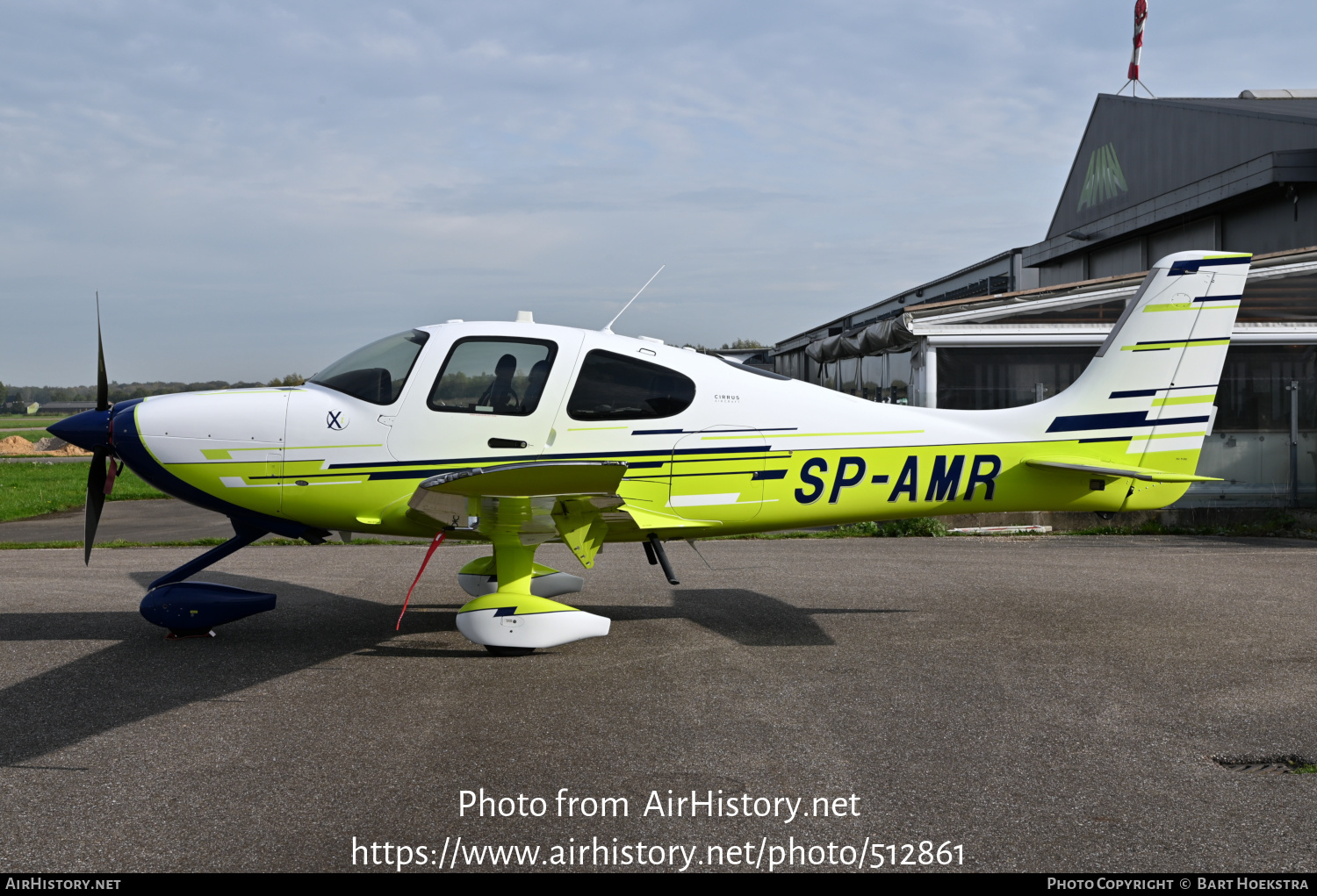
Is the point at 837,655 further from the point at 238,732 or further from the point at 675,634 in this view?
the point at 238,732

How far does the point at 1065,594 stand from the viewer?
26.0 feet

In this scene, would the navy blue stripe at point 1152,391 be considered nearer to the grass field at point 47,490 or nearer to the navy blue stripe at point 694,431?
the navy blue stripe at point 694,431

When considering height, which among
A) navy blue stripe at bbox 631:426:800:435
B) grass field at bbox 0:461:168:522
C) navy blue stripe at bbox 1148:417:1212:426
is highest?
navy blue stripe at bbox 631:426:800:435

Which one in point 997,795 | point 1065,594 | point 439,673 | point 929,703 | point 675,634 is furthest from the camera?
point 1065,594

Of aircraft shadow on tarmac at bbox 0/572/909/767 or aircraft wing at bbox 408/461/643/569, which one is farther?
aircraft wing at bbox 408/461/643/569

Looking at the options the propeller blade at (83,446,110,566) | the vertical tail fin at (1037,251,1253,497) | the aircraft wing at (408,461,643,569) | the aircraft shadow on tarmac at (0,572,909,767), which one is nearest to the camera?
the aircraft shadow on tarmac at (0,572,909,767)

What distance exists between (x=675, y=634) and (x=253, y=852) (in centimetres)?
372

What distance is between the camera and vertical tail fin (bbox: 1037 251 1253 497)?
22.6 feet

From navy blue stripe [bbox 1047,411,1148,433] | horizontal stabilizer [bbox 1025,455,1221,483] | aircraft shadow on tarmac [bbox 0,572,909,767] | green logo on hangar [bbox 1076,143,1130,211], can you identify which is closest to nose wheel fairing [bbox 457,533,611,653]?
aircraft shadow on tarmac [bbox 0,572,909,767]

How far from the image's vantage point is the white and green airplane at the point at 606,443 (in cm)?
614

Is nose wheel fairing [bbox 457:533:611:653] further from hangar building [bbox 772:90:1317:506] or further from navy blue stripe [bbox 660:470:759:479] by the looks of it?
hangar building [bbox 772:90:1317:506]

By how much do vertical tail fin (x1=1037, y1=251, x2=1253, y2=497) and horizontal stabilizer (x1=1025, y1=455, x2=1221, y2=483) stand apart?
0.10 metres

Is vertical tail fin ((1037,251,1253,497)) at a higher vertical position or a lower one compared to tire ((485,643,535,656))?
higher
